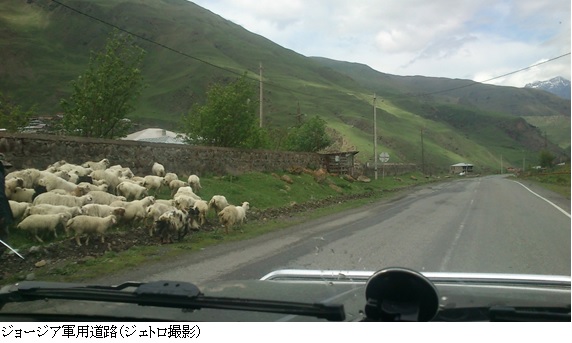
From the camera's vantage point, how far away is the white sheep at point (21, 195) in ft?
46.1

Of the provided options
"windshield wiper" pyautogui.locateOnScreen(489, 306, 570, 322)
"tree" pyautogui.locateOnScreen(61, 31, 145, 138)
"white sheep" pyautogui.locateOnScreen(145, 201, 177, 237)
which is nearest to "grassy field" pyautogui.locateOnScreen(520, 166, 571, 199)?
"tree" pyautogui.locateOnScreen(61, 31, 145, 138)

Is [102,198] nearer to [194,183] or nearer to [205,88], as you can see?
[194,183]

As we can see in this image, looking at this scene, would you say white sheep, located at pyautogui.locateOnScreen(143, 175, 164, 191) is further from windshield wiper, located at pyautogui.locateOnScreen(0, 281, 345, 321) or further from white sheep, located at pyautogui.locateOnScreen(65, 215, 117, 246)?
windshield wiper, located at pyautogui.locateOnScreen(0, 281, 345, 321)

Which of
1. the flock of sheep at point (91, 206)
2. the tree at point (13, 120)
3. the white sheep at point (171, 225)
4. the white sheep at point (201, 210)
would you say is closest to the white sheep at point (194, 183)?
the flock of sheep at point (91, 206)

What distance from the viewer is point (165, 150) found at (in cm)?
2452

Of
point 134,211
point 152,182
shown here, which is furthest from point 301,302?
point 152,182

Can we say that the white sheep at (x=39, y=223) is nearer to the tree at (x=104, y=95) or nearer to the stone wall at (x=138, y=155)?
the stone wall at (x=138, y=155)

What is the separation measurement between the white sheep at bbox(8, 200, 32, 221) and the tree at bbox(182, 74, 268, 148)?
2029 centimetres

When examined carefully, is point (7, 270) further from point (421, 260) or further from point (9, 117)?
point (9, 117)

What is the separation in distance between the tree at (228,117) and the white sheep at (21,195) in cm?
1891

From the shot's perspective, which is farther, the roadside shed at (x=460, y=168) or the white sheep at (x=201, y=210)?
the roadside shed at (x=460, y=168)

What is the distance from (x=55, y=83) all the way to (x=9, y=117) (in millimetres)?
101927

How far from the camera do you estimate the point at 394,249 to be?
1189 centimetres

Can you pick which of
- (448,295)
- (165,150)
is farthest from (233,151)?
(448,295)
